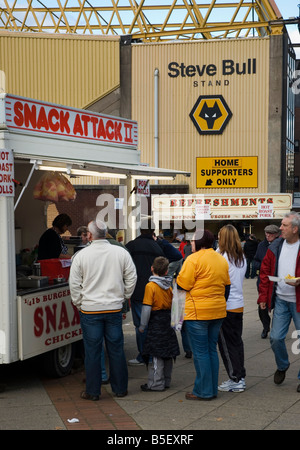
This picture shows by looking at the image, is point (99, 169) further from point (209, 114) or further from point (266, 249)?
point (209, 114)

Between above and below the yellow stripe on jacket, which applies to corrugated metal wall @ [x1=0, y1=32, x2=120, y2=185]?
above

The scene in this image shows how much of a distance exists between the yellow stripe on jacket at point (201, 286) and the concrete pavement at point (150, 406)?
0.90m

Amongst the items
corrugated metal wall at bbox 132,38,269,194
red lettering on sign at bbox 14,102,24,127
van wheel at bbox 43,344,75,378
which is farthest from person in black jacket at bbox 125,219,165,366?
corrugated metal wall at bbox 132,38,269,194

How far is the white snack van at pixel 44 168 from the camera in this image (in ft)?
22.7

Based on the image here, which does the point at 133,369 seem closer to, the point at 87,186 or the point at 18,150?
the point at 18,150

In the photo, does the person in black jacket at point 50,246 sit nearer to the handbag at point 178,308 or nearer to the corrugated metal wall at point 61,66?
the handbag at point 178,308

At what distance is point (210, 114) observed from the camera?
32.7 m

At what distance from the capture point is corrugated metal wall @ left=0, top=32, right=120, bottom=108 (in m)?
32.9

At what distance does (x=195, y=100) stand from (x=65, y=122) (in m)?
25.1

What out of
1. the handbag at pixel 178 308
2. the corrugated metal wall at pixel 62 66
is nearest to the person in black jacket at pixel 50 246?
the handbag at pixel 178 308

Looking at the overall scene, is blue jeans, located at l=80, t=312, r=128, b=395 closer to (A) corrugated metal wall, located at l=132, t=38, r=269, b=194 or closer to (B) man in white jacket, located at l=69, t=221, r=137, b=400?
(B) man in white jacket, located at l=69, t=221, r=137, b=400

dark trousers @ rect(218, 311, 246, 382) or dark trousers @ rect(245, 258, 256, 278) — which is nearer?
dark trousers @ rect(218, 311, 246, 382)

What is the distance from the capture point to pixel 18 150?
281 inches

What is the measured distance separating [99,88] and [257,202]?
9.84 m
